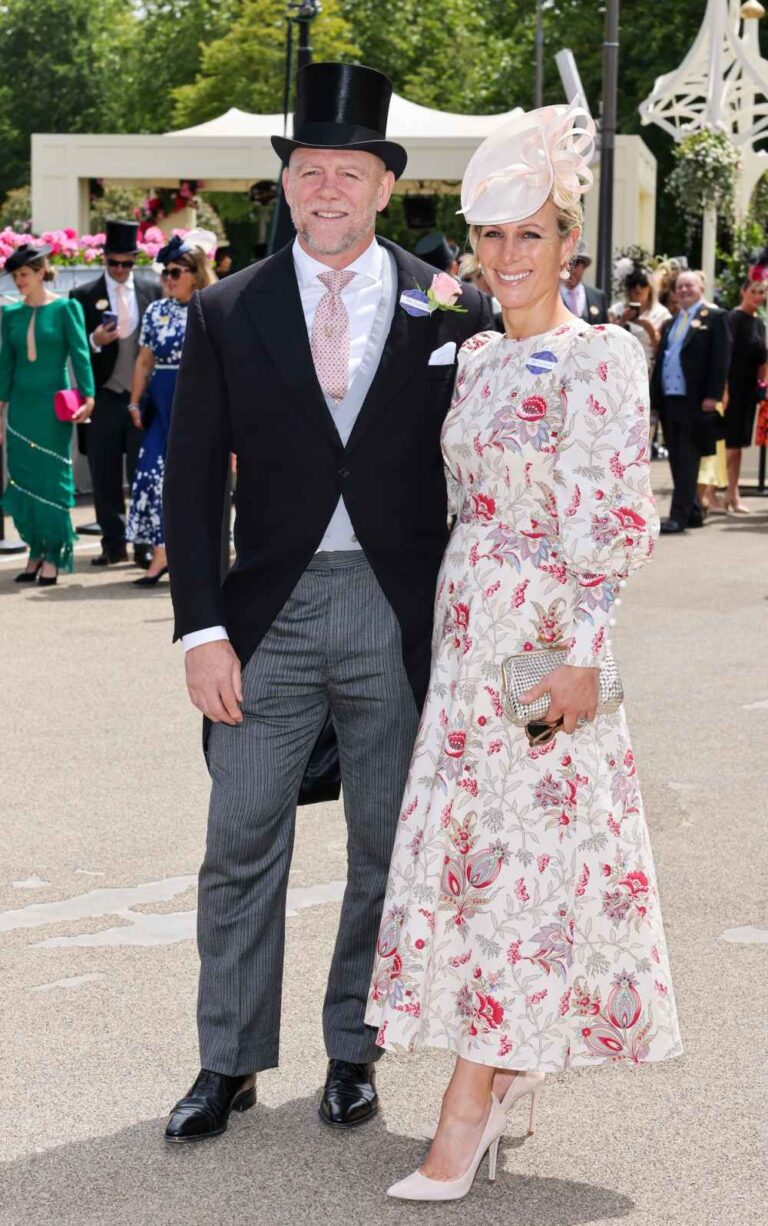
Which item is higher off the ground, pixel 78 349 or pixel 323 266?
pixel 323 266

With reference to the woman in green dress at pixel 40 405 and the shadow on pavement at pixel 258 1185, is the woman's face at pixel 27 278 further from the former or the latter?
the shadow on pavement at pixel 258 1185

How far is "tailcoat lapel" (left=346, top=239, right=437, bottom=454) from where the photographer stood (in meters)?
3.91

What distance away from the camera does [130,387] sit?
1295cm

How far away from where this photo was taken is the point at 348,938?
4125mm

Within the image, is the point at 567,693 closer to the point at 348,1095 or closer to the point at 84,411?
the point at 348,1095

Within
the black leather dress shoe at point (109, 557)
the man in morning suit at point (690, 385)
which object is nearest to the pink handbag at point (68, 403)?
the black leather dress shoe at point (109, 557)

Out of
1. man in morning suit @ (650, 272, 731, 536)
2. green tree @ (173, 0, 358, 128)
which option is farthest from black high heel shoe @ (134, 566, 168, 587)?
green tree @ (173, 0, 358, 128)

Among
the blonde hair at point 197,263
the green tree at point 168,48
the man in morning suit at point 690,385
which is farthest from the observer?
the green tree at point 168,48

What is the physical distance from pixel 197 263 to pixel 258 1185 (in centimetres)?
817

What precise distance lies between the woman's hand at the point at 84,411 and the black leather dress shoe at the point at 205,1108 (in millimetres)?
8297

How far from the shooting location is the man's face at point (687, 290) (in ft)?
49.0

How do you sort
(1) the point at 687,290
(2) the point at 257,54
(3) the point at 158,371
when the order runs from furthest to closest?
1. (2) the point at 257,54
2. (1) the point at 687,290
3. (3) the point at 158,371

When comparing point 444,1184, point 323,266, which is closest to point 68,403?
point 323,266

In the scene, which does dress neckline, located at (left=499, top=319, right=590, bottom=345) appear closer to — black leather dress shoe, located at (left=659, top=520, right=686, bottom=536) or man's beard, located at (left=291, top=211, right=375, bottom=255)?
man's beard, located at (left=291, top=211, right=375, bottom=255)
